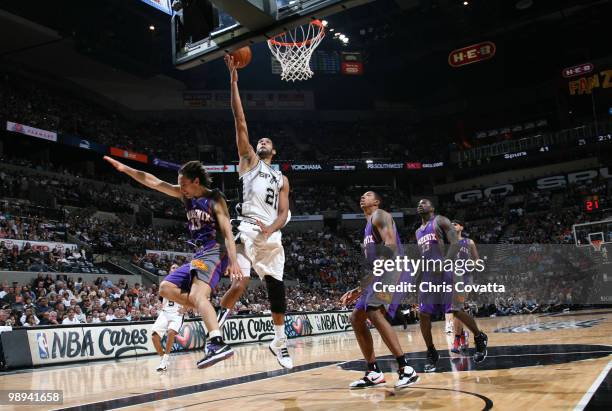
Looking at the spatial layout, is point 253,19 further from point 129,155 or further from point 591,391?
point 129,155

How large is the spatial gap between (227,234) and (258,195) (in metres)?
0.78

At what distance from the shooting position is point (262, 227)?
18.9ft

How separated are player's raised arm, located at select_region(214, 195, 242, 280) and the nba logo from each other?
25.6ft

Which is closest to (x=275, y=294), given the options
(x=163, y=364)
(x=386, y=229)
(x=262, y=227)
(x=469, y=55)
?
(x=262, y=227)

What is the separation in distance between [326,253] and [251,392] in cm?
2801

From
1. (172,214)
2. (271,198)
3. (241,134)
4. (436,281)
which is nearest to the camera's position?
(241,134)

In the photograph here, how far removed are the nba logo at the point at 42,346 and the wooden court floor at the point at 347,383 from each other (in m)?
0.62

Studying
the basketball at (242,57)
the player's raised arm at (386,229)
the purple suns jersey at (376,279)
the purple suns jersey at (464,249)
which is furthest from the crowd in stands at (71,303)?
the player's raised arm at (386,229)

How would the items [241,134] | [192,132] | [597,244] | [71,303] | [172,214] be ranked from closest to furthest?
[241,134] < [71,303] < [597,244] < [172,214] < [192,132]

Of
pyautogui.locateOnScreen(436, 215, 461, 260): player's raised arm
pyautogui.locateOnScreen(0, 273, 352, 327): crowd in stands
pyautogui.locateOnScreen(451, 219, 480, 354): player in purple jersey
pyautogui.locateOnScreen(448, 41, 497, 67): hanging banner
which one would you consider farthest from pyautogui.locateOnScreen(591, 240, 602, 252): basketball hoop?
pyautogui.locateOnScreen(436, 215, 461, 260): player's raised arm

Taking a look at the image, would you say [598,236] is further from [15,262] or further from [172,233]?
[15,262]

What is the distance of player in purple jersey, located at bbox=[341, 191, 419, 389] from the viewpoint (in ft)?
19.0

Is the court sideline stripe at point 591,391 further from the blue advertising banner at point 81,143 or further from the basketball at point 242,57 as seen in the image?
the blue advertising banner at point 81,143

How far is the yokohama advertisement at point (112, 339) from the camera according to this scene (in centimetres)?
1155
